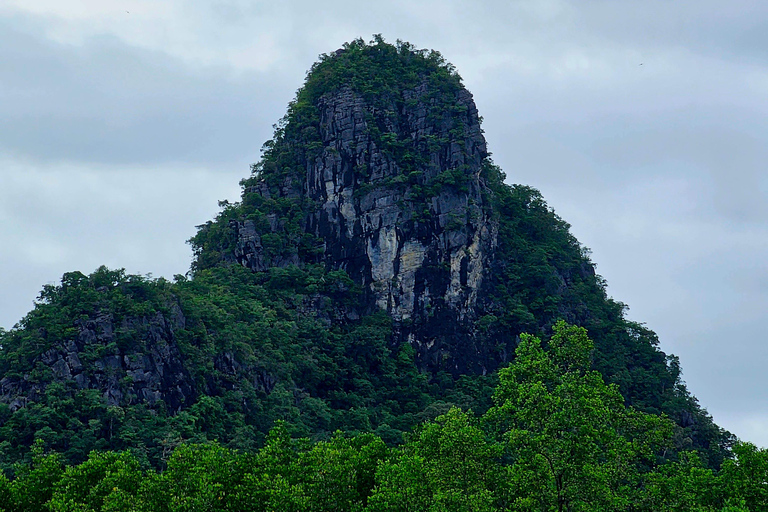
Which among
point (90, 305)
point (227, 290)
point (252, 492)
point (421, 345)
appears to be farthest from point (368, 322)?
point (252, 492)

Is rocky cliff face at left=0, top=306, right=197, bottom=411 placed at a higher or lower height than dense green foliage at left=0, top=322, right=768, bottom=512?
higher

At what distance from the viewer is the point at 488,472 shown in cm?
2511

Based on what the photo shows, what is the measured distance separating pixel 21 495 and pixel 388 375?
40598 millimetres

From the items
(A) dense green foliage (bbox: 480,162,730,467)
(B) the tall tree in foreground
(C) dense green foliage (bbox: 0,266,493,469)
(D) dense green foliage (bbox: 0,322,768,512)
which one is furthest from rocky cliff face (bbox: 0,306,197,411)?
(B) the tall tree in foreground

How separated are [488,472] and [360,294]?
143 feet

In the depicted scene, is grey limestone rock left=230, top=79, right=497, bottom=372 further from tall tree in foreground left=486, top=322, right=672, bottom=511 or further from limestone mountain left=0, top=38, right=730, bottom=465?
tall tree in foreground left=486, top=322, right=672, bottom=511

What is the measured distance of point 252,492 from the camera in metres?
25.0

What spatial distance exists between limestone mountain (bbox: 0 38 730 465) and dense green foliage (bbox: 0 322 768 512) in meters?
25.0

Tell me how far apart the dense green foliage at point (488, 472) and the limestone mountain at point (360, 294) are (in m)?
25.0

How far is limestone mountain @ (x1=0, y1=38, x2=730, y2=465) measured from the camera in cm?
5278

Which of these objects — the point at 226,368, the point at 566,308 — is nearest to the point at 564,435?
the point at 226,368

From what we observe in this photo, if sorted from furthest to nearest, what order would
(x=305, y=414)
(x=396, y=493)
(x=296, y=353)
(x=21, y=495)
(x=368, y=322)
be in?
1. (x=368, y=322)
2. (x=296, y=353)
3. (x=305, y=414)
4. (x=21, y=495)
5. (x=396, y=493)

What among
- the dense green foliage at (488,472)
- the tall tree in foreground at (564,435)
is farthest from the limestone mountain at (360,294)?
the tall tree in foreground at (564,435)

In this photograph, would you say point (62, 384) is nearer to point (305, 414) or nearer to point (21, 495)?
point (305, 414)
